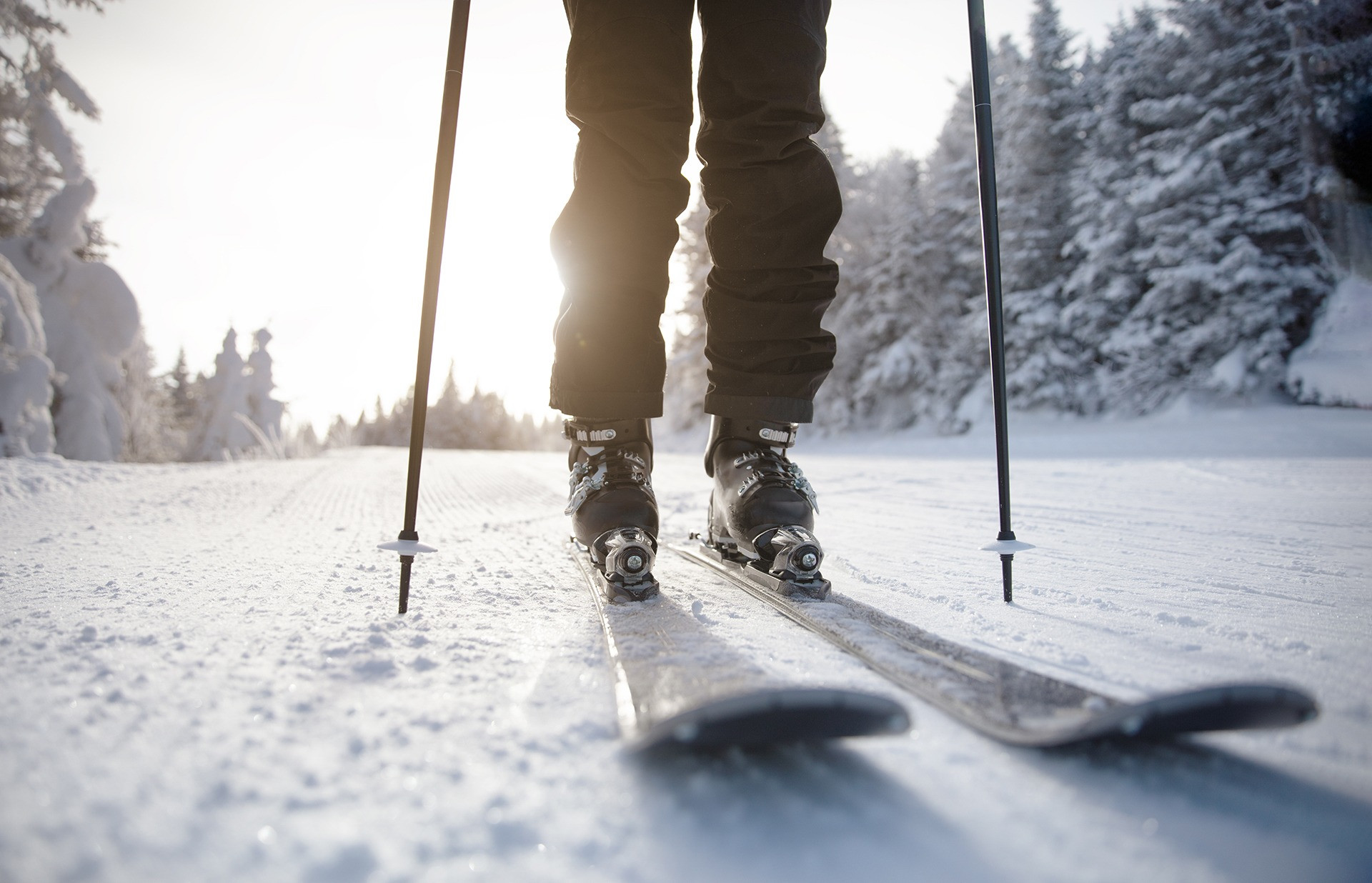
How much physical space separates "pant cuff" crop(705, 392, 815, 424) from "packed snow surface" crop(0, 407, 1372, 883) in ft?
0.85

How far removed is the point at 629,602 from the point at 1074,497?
5.30 feet

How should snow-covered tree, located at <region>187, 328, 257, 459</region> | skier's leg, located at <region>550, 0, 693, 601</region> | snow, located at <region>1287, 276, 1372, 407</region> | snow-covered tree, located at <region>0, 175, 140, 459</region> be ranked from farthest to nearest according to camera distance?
snow-covered tree, located at <region>187, 328, 257, 459</region>
snow-covered tree, located at <region>0, 175, 140, 459</region>
snow, located at <region>1287, 276, 1372, 407</region>
skier's leg, located at <region>550, 0, 693, 601</region>

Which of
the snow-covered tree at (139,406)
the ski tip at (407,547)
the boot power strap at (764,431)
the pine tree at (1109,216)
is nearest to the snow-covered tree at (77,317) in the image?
the snow-covered tree at (139,406)

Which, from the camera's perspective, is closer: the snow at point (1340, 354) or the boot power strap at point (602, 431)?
the boot power strap at point (602, 431)

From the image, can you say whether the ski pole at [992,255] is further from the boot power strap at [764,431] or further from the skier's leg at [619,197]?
the skier's leg at [619,197]

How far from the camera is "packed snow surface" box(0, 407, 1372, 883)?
277 mm

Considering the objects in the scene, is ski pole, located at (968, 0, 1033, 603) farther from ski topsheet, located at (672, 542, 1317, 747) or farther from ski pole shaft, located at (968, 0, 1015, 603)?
ski topsheet, located at (672, 542, 1317, 747)

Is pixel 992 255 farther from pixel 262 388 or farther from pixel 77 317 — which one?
pixel 262 388

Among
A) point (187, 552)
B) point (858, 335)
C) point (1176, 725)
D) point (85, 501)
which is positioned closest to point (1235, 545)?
point (1176, 725)

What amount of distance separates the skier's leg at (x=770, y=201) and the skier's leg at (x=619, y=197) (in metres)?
0.08

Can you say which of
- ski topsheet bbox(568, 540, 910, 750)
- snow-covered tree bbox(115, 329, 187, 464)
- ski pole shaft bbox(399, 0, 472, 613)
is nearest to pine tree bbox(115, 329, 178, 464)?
snow-covered tree bbox(115, 329, 187, 464)

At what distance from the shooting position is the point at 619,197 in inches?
39.6

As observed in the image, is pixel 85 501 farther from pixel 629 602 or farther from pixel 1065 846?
pixel 1065 846

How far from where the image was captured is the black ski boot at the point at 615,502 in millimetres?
777
